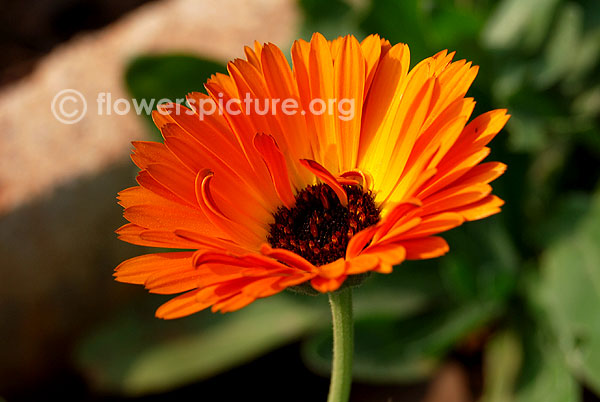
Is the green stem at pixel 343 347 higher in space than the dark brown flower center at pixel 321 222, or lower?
lower

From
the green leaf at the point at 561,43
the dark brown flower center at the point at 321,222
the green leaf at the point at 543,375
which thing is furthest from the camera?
the green leaf at the point at 561,43

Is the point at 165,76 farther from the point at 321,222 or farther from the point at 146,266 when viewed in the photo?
the point at 146,266

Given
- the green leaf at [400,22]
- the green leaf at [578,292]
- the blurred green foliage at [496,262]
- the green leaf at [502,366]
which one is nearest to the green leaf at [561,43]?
the blurred green foliage at [496,262]

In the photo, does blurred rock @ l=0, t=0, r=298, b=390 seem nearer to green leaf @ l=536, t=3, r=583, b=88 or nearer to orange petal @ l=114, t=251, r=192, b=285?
green leaf @ l=536, t=3, r=583, b=88

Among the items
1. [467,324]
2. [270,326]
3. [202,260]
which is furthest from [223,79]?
[270,326]

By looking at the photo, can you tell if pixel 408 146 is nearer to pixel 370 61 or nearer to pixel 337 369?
pixel 370 61

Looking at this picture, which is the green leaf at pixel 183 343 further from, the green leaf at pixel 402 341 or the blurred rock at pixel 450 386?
the blurred rock at pixel 450 386

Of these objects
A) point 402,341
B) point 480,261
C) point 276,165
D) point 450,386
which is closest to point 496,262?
point 480,261

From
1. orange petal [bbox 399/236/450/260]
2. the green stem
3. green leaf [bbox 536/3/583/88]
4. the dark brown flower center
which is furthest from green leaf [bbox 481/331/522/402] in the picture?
orange petal [bbox 399/236/450/260]
